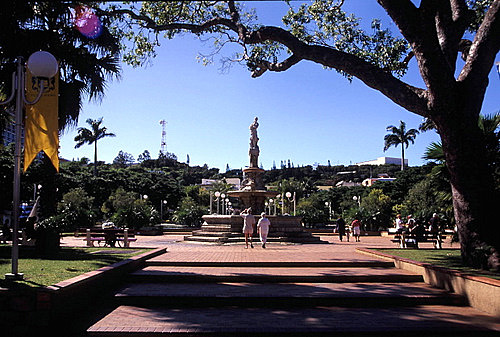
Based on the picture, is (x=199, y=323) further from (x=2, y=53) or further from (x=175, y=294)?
(x=2, y=53)

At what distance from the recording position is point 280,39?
9.70 meters

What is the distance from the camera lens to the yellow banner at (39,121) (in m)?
6.93

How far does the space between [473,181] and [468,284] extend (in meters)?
2.23

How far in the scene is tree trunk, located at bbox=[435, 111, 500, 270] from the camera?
310 inches

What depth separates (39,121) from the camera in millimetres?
6945

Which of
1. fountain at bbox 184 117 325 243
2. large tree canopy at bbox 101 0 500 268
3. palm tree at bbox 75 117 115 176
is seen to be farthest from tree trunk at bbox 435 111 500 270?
palm tree at bbox 75 117 115 176

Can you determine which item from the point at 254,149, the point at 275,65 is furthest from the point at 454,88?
the point at 254,149

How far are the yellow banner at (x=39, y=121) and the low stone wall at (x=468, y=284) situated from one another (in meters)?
7.56

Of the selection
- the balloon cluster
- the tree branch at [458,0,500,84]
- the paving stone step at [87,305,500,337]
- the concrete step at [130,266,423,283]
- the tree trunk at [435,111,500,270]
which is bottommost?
the paving stone step at [87,305,500,337]

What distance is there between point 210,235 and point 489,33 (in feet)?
46.1

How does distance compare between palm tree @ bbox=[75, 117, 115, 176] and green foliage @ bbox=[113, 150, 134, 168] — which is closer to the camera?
palm tree @ bbox=[75, 117, 115, 176]

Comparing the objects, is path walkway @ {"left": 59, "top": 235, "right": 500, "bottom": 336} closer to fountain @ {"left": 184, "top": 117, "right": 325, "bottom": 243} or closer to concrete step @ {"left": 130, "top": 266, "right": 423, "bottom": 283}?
concrete step @ {"left": 130, "top": 266, "right": 423, "bottom": 283}

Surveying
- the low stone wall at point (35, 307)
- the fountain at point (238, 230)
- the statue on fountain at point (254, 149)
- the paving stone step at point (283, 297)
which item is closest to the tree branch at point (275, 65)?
the paving stone step at point (283, 297)

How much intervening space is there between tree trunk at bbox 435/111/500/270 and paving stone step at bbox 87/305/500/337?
1939 millimetres
